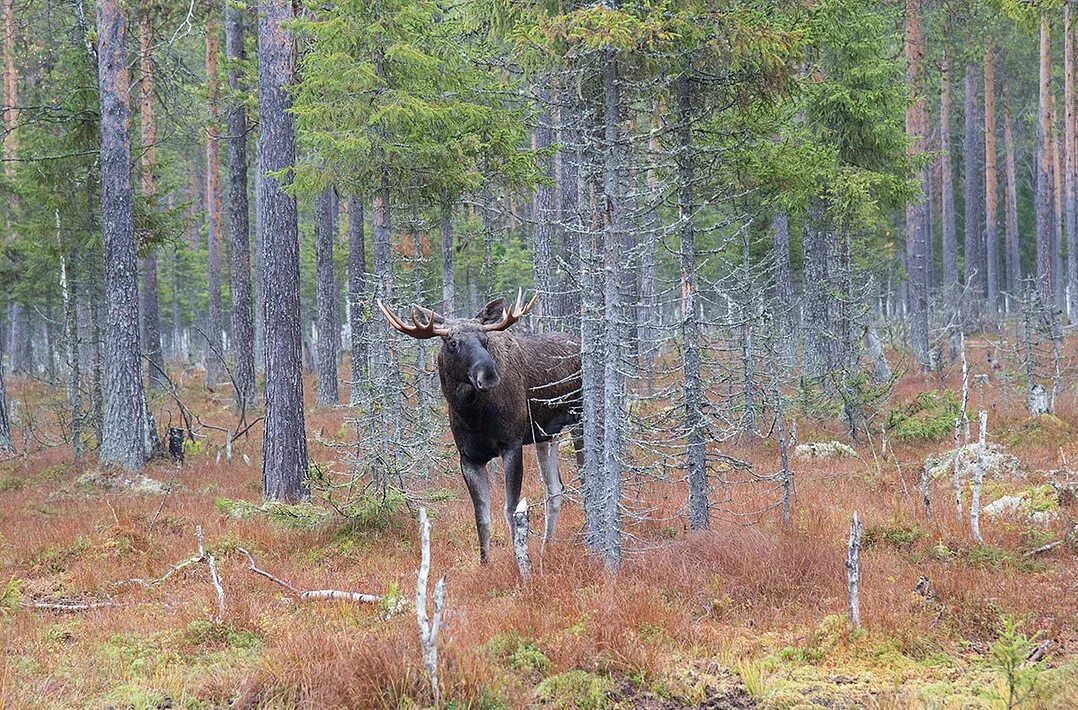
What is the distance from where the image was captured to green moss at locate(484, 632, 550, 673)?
5820 mm

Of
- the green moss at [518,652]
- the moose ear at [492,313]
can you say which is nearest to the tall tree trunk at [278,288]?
the moose ear at [492,313]

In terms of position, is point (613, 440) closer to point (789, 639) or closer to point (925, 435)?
point (789, 639)

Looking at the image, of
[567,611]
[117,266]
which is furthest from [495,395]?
[117,266]

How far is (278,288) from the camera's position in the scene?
39.0 feet

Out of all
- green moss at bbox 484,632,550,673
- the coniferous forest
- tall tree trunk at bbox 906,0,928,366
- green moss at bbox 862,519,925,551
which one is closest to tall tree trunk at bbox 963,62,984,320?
tall tree trunk at bbox 906,0,928,366

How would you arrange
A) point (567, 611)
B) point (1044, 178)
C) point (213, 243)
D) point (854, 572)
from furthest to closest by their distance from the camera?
1. point (213, 243)
2. point (1044, 178)
3. point (567, 611)
4. point (854, 572)

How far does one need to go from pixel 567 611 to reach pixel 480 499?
2.52 metres

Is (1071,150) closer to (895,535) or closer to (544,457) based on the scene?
(895,535)

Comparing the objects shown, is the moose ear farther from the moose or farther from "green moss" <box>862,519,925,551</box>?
"green moss" <box>862,519,925,551</box>

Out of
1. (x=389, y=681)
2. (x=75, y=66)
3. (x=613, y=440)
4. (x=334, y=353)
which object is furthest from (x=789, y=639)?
(x=334, y=353)

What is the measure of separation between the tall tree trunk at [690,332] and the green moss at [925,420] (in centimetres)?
812

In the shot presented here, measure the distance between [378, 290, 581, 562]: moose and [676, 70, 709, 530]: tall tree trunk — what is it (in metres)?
1.12

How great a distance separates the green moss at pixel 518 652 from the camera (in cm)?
582

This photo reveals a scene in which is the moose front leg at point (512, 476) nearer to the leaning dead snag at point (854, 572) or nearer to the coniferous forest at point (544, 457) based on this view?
the coniferous forest at point (544, 457)
